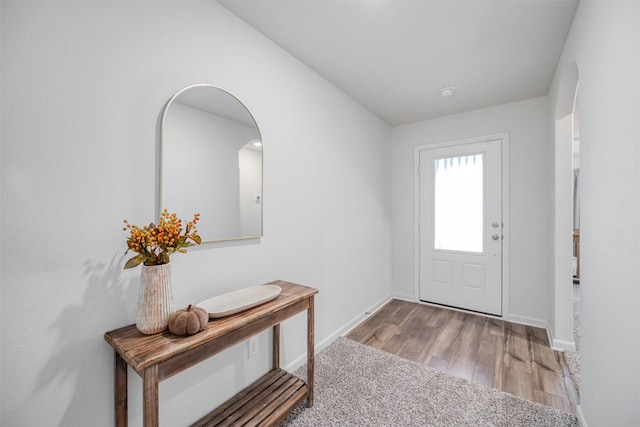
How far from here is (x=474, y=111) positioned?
10.2 feet

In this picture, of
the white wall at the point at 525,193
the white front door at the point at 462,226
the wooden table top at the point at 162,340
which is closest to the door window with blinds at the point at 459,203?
the white front door at the point at 462,226

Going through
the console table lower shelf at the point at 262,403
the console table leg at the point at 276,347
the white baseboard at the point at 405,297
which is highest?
the console table leg at the point at 276,347

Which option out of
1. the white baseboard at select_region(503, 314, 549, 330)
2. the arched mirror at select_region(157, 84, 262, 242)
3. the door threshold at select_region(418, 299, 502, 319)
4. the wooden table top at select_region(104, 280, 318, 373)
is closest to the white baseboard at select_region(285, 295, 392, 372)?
the door threshold at select_region(418, 299, 502, 319)

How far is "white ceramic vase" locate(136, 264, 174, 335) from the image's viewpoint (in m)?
1.05

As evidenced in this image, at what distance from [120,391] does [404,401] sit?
5.11ft

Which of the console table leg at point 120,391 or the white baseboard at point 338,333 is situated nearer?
the console table leg at point 120,391

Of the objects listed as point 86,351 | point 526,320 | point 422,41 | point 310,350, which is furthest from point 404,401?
point 422,41

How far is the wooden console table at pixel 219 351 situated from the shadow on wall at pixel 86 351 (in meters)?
0.05

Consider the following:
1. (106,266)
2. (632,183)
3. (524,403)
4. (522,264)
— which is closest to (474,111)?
(522,264)

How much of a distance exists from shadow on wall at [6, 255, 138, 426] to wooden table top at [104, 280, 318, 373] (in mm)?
72

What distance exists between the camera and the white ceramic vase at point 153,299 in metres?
1.05

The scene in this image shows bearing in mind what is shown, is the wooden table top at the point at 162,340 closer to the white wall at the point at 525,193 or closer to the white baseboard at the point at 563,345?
the white baseboard at the point at 563,345

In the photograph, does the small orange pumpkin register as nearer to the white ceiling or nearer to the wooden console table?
the wooden console table

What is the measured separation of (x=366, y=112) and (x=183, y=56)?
2.12m
